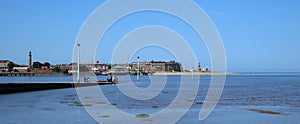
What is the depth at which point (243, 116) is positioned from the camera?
62.6 feet

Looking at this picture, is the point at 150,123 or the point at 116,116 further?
the point at 116,116

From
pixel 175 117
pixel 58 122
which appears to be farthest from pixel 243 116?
pixel 58 122

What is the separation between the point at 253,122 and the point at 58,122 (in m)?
8.16

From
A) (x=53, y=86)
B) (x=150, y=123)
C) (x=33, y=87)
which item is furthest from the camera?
(x=53, y=86)

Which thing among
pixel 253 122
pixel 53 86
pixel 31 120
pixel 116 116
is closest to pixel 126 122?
pixel 116 116

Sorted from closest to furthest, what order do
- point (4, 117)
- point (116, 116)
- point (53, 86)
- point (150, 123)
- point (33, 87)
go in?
point (150, 123)
point (4, 117)
point (116, 116)
point (33, 87)
point (53, 86)

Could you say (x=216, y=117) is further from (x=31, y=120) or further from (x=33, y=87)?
(x=33, y=87)

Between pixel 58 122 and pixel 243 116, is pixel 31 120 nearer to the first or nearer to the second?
pixel 58 122

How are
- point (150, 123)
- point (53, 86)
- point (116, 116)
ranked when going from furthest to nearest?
point (53, 86), point (116, 116), point (150, 123)

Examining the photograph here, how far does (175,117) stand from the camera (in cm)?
1817

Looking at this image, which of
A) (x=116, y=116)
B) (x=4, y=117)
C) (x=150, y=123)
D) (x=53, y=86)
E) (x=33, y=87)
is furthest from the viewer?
(x=53, y=86)

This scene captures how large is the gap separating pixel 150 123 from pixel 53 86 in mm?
35472

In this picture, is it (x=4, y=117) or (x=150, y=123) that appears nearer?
(x=150, y=123)

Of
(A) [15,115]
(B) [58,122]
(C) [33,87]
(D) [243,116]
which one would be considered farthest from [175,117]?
(C) [33,87]
